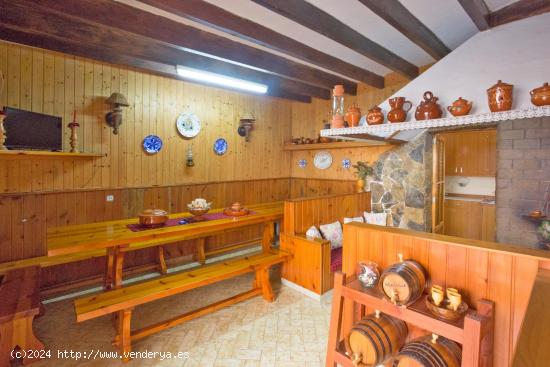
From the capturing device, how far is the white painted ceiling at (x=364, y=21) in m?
2.55

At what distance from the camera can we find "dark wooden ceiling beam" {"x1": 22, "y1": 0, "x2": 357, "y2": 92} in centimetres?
240

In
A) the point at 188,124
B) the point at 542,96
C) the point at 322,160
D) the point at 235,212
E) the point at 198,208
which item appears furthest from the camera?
the point at 322,160

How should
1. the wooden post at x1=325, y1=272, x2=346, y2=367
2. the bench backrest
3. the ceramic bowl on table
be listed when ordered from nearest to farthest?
the wooden post at x1=325, y1=272, x2=346, y2=367, the ceramic bowl on table, the bench backrest

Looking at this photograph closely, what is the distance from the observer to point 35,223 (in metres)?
3.31

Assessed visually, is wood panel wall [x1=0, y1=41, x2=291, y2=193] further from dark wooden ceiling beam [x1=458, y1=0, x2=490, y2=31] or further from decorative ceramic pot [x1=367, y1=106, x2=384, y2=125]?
dark wooden ceiling beam [x1=458, y1=0, x2=490, y2=31]

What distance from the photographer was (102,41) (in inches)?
117

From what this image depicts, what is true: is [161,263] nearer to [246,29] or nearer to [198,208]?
[198,208]

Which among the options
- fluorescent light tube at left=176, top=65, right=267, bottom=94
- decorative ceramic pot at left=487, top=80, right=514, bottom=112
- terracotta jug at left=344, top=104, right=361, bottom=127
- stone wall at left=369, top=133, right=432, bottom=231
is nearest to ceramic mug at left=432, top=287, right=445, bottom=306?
decorative ceramic pot at left=487, top=80, right=514, bottom=112

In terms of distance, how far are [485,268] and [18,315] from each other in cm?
308

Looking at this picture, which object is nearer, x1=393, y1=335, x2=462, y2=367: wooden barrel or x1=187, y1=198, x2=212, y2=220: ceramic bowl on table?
x1=393, y1=335, x2=462, y2=367: wooden barrel

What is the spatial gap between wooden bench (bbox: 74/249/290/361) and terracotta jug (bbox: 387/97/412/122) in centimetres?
194

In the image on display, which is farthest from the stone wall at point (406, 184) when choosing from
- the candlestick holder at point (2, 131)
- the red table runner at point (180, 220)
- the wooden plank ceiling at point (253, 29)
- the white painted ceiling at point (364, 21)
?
the candlestick holder at point (2, 131)

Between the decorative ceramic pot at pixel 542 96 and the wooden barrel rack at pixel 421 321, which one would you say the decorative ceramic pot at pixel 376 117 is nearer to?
the decorative ceramic pot at pixel 542 96

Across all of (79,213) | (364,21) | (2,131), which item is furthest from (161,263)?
(364,21)
